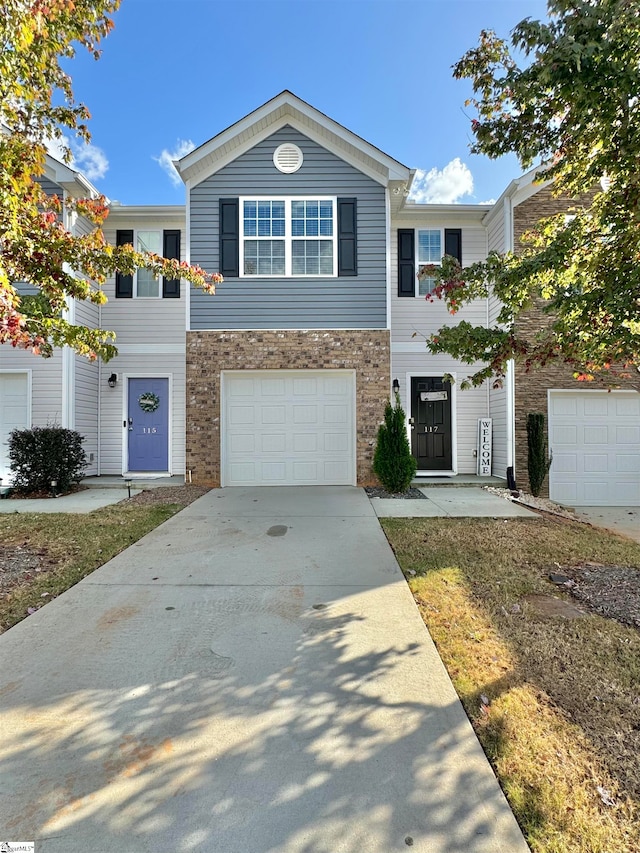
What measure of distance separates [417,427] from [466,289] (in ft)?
20.0

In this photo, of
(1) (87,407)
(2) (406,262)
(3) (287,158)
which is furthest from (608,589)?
(1) (87,407)

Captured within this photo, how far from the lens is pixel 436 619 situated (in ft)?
10.4

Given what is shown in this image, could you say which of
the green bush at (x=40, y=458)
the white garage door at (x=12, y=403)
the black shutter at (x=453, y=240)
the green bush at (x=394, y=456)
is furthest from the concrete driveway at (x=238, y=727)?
the black shutter at (x=453, y=240)

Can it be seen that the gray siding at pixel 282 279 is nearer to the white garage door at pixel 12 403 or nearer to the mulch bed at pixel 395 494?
the mulch bed at pixel 395 494

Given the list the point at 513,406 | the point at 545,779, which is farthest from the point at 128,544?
the point at 513,406

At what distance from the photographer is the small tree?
28.3ft

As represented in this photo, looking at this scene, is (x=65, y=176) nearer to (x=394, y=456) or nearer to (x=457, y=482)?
(x=394, y=456)

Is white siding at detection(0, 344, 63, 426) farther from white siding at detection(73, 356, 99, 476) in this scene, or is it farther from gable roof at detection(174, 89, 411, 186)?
gable roof at detection(174, 89, 411, 186)

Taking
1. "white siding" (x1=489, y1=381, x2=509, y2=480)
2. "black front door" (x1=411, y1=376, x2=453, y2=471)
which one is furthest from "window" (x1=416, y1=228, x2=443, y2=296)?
"white siding" (x1=489, y1=381, x2=509, y2=480)

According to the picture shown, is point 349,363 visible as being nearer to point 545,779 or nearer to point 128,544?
point 128,544

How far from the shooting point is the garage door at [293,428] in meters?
8.84

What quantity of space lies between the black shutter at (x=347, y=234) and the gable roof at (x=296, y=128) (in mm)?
777

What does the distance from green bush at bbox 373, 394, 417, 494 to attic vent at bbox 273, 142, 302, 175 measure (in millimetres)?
5179

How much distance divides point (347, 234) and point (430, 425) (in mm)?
4470
